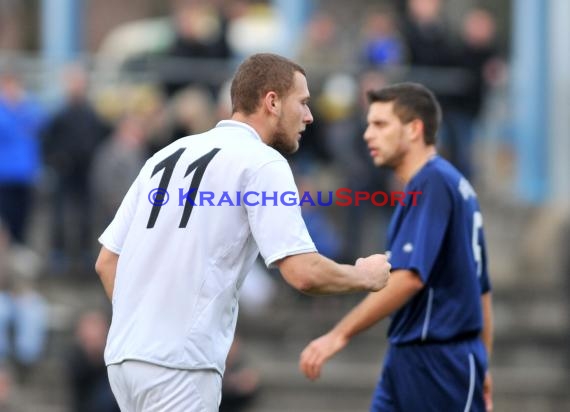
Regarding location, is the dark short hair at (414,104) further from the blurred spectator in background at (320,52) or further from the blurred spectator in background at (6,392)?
the blurred spectator in background at (320,52)

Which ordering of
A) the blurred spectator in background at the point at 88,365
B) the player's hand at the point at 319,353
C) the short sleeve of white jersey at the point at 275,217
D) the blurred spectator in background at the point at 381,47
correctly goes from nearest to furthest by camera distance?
the short sleeve of white jersey at the point at 275,217, the player's hand at the point at 319,353, the blurred spectator in background at the point at 88,365, the blurred spectator in background at the point at 381,47

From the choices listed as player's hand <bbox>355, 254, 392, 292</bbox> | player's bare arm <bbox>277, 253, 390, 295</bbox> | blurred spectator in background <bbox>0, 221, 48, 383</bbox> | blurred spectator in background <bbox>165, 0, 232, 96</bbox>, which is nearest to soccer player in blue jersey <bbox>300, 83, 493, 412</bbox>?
player's hand <bbox>355, 254, 392, 292</bbox>

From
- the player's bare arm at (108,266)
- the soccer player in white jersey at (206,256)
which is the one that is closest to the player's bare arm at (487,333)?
the soccer player in white jersey at (206,256)

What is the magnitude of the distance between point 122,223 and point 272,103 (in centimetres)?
91

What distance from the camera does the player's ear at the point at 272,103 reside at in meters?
7.07

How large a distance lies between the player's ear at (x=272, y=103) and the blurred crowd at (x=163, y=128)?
21.9ft

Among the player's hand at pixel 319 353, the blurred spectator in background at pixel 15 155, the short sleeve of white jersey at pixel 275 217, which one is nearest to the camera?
the short sleeve of white jersey at pixel 275 217

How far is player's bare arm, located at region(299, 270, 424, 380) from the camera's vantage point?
26.1ft

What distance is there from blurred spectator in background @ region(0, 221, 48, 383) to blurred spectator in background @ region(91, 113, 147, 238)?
3.44ft

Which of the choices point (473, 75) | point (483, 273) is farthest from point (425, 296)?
point (473, 75)

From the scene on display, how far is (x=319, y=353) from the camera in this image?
7980 millimetres

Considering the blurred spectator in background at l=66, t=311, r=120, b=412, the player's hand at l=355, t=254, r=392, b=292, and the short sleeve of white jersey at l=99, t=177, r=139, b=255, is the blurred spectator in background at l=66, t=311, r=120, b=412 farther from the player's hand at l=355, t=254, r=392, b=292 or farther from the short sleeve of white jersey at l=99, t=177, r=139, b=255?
the player's hand at l=355, t=254, r=392, b=292

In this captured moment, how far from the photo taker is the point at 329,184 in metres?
16.9

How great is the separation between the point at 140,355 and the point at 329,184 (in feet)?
33.1
